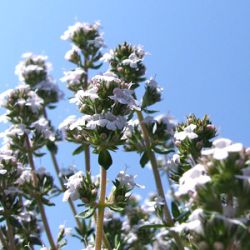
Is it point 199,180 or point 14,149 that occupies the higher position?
point 14,149

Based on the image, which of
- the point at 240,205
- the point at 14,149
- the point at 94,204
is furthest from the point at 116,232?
the point at 240,205

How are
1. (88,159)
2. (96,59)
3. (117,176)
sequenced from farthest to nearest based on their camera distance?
1. (96,59)
2. (88,159)
3. (117,176)

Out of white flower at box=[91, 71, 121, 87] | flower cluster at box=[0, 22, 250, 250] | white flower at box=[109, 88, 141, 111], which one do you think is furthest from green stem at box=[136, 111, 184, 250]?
white flower at box=[91, 71, 121, 87]

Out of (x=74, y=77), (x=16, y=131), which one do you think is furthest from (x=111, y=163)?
(x=74, y=77)

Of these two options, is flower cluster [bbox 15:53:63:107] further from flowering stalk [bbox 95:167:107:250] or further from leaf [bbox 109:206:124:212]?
leaf [bbox 109:206:124:212]

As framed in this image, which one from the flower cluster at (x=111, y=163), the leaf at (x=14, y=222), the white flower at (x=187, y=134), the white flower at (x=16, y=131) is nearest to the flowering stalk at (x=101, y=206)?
the flower cluster at (x=111, y=163)

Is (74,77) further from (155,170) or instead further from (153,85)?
(155,170)

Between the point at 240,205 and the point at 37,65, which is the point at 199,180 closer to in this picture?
the point at 240,205
